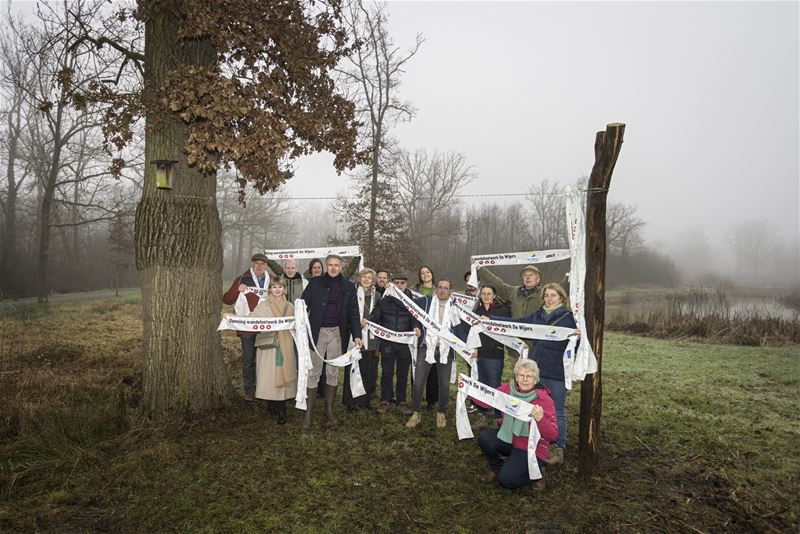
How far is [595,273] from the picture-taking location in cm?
484

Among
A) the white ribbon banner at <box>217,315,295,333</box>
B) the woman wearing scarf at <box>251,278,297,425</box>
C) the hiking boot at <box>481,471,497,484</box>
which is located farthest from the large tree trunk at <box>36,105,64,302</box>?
the hiking boot at <box>481,471,497,484</box>

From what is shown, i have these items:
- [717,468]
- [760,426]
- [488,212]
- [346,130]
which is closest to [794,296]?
[488,212]

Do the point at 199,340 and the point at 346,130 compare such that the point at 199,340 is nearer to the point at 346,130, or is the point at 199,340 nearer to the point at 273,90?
the point at 273,90

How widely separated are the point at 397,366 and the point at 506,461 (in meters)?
2.72

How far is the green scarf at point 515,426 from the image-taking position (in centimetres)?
434

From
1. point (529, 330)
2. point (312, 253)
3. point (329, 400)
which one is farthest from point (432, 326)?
point (312, 253)

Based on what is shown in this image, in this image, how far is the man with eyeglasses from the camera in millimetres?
6238

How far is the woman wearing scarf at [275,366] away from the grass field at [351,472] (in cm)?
41

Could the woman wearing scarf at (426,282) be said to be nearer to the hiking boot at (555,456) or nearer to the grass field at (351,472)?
the grass field at (351,472)

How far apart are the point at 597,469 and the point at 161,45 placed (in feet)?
24.7

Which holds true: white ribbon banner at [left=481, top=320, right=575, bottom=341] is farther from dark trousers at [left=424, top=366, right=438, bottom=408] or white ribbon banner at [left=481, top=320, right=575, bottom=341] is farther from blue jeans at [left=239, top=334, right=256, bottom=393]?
blue jeans at [left=239, top=334, right=256, bottom=393]

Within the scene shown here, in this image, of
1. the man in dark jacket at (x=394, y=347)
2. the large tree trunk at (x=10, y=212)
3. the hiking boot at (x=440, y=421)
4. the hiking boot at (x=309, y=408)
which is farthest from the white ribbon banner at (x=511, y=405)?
the large tree trunk at (x=10, y=212)

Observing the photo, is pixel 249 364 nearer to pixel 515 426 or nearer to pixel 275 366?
pixel 275 366

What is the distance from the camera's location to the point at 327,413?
20.2 ft
